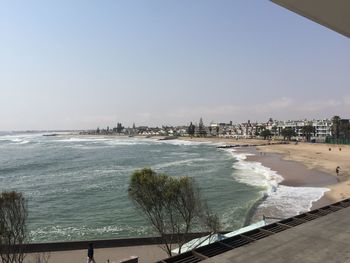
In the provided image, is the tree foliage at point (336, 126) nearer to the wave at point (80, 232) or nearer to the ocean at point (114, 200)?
the ocean at point (114, 200)

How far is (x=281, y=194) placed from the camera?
38.9 metres

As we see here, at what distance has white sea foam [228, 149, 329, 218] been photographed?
103 ft

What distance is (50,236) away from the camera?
26.3 m

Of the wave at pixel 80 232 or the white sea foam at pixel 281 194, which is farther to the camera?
the white sea foam at pixel 281 194

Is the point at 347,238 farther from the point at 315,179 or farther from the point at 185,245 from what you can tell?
the point at 315,179

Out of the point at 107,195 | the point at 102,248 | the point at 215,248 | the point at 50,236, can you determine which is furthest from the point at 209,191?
the point at 215,248

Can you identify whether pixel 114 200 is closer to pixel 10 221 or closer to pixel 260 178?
pixel 260 178

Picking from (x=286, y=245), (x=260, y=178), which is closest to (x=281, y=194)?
(x=260, y=178)

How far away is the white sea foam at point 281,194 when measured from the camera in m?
31.3

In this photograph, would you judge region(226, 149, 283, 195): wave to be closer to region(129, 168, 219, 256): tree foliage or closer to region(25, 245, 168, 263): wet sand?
region(25, 245, 168, 263): wet sand

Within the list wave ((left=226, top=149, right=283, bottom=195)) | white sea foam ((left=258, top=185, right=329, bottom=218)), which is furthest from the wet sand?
wave ((left=226, top=149, right=283, bottom=195))

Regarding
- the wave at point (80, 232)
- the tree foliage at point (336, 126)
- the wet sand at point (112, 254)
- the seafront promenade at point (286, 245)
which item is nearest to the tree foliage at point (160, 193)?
the wet sand at point (112, 254)

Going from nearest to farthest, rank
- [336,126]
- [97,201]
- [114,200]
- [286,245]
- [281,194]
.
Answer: [286,245], [114,200], [97,201], [281,194], [336,126]

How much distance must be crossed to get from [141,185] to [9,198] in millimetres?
5789
